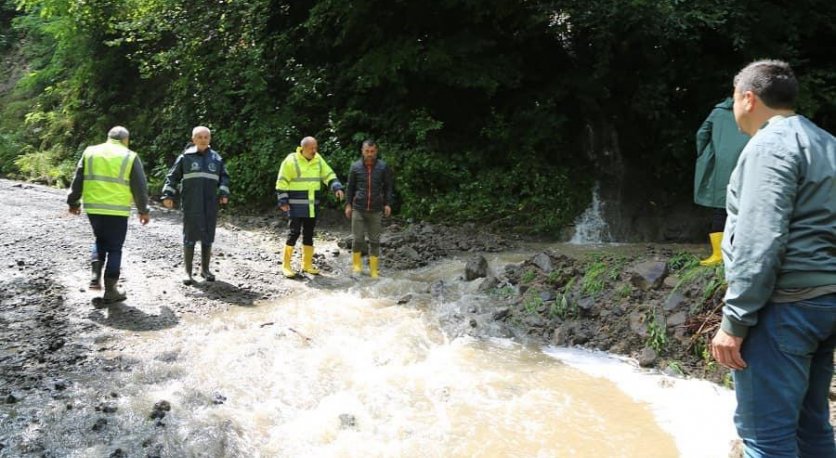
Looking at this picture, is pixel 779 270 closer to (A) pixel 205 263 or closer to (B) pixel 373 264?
(B) pixel 373 264

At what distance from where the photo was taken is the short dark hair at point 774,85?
105 inches

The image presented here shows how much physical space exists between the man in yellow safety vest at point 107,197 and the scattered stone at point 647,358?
5.42 m

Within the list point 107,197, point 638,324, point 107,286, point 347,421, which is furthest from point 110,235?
point 638,324

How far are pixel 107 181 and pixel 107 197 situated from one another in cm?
18

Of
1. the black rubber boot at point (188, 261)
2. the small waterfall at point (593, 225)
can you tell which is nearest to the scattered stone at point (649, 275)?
the black rubber boot at point (188, 261)

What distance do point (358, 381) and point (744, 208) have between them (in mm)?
3567

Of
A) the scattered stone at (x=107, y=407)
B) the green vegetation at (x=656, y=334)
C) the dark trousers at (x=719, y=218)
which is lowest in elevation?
the scattered stone at (x=107, y=407)

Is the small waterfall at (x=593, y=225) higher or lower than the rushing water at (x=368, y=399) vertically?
higher

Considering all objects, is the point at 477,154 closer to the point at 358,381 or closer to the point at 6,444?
the point at 358,381

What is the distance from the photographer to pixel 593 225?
1326 cm

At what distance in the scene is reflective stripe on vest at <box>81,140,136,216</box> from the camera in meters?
6.98

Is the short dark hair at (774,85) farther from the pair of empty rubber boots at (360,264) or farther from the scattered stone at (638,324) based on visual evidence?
the pair of empty rubber boots at (360,264)

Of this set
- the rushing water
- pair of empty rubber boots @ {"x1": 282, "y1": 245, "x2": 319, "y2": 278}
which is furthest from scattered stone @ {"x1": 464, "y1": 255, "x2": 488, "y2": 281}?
pair of empty rubber boots @ {"x1": 282, "y1": 245, "x2": 319, "y2": 278}

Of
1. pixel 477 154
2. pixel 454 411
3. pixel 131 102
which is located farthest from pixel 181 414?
pixel 131 102
